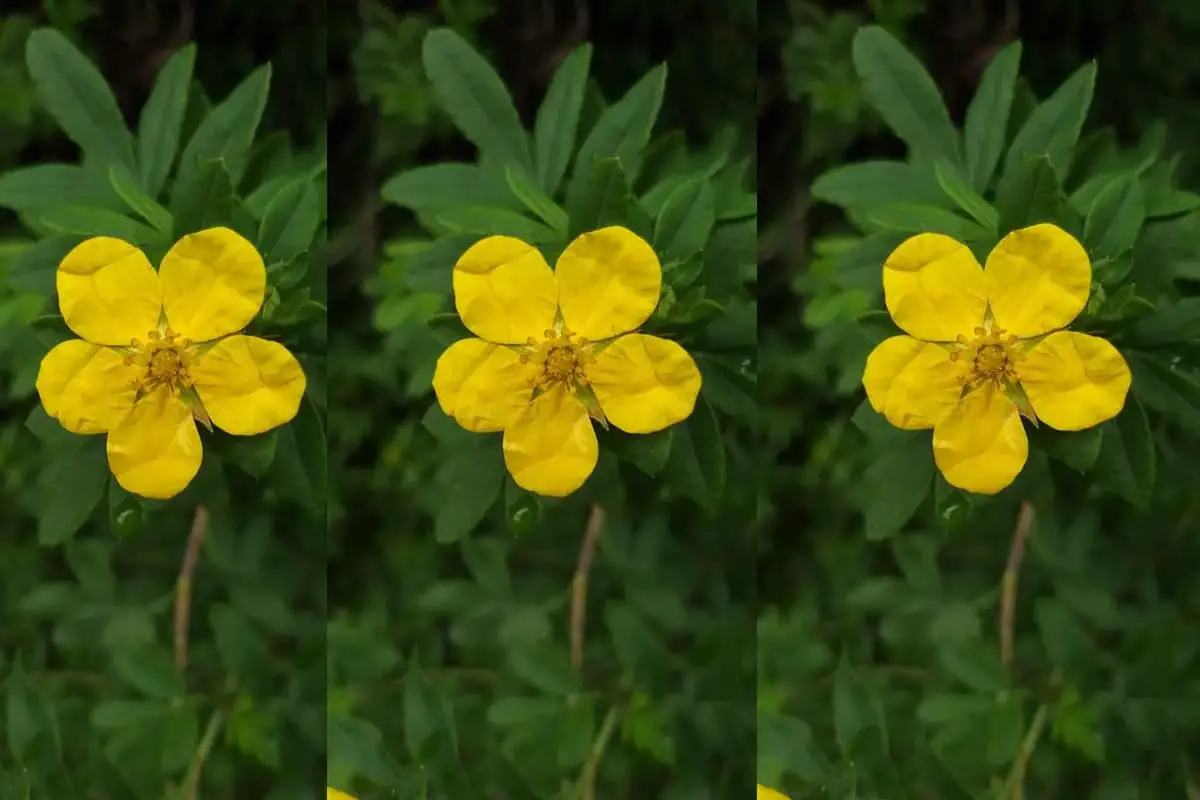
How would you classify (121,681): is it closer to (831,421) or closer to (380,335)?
(380,335)

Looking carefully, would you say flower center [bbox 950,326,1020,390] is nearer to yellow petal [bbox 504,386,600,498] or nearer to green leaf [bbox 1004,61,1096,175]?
green leaf [bbox 1004,61,1096,175]

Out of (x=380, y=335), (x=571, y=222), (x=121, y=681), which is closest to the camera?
(x=571, y=222)

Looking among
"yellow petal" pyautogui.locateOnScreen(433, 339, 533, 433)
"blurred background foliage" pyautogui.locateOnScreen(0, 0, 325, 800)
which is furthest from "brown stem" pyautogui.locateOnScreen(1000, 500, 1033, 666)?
"blurred background foliage" pyautogui.locateOnScreen(0, 0, 325, 800)

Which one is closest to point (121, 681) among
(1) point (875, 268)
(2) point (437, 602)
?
(2) point (437, 602)

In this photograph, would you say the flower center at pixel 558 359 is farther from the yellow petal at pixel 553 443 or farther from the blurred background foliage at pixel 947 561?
the blurred background foliage at pixel 947 561

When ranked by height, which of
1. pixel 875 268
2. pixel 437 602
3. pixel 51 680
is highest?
pixel 875 268
